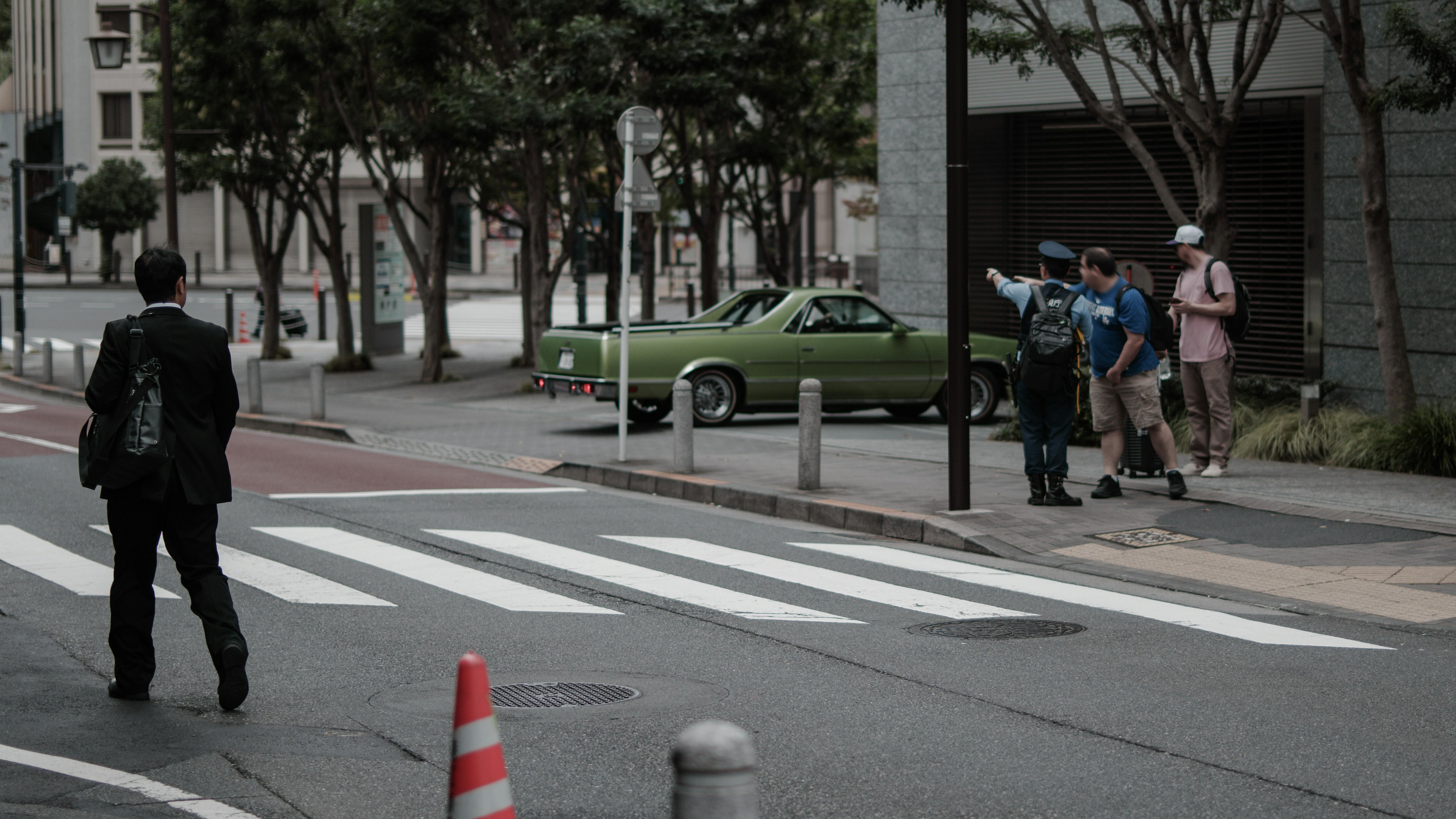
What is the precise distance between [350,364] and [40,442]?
1209 centimetres

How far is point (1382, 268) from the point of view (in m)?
13.8

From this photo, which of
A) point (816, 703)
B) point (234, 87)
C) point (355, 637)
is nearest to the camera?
A: point (816, 703)

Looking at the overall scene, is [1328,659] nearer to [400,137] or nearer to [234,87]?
[400,137]

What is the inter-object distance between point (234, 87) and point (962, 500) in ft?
65.0

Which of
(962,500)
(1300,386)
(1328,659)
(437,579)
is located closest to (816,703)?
(1328,659)

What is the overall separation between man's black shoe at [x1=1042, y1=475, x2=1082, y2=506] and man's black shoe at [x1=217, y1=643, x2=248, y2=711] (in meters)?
6.82

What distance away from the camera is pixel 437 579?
9.56 metres

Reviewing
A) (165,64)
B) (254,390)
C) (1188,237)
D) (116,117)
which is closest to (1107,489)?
(1188,237)

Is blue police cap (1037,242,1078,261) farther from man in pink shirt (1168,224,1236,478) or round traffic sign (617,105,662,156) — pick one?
round traffic sign (617,105,662,156)

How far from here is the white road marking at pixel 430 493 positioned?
1370cm

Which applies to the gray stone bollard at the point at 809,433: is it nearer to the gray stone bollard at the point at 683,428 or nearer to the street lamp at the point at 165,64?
the gray stone bollard at the point at 683,428

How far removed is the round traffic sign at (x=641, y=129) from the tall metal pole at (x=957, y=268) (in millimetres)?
4411

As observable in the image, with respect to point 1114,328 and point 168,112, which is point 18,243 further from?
point 1114,328

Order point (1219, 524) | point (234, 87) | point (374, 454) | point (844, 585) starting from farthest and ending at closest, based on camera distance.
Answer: point (234, 87) < point (374, 454) < point (1219, 524) < point (844, 585)
